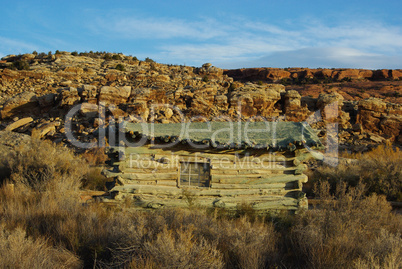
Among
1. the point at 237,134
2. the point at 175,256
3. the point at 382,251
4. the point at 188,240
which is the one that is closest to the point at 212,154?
the point at 237,134

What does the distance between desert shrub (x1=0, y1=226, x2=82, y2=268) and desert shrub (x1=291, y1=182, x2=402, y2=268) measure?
3.68 metres

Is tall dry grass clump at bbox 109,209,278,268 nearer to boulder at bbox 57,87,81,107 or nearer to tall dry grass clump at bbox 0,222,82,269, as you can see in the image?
tall dry grass clump at bbox 0,222,82,269

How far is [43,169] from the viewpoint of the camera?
1002 centimetres

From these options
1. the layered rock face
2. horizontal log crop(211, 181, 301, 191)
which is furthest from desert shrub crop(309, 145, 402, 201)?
the layered rock face

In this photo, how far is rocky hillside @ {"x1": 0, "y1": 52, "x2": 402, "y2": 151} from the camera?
21.8 metres

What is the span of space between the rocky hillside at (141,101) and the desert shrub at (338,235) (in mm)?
15636

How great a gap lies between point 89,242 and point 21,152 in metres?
7.67

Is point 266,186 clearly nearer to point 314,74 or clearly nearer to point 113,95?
point 113,95

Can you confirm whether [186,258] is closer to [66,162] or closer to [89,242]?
[89,242]

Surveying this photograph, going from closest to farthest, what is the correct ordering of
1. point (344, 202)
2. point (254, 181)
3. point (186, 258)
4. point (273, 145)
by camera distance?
1. point (186, 258)
2. point (344, 202)
3. point (273, 145)
4. point (254, 181)

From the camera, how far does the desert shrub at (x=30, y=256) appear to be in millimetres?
3900

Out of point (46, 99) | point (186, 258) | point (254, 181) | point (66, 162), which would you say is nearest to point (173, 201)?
point (254, 181)

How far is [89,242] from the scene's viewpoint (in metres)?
5.03

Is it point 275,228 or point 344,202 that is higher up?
point 344,202
